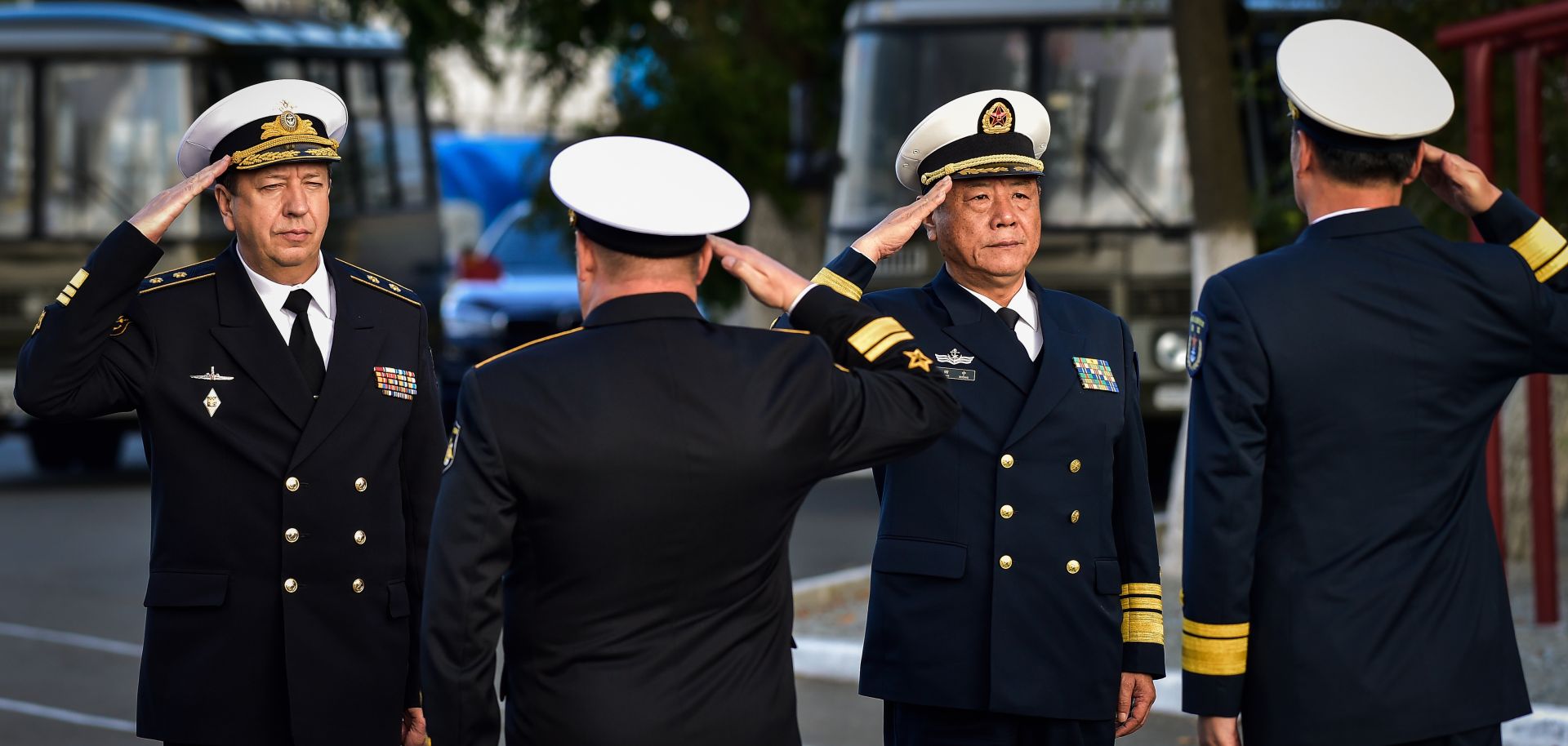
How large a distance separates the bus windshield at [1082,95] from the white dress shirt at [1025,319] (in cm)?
753

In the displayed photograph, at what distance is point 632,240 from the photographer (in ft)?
11.0

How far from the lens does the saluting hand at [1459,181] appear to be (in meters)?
3.86

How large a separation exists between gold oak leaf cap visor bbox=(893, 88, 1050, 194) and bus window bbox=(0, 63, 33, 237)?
12.2 metres

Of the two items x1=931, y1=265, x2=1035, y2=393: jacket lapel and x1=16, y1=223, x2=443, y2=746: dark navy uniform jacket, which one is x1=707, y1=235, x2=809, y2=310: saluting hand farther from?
x1=16, y1=223, x2=443, y2=746: dark navy uniform jacket

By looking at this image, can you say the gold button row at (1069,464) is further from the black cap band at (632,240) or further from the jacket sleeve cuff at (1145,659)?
the black cap band at (632,240)

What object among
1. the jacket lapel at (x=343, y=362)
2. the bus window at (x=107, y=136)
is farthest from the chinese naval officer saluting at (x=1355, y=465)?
the bus window at (x=107, y=136)

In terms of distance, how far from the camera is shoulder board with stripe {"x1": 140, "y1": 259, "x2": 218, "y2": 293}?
13.9ft

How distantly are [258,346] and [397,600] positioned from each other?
2.00 feet

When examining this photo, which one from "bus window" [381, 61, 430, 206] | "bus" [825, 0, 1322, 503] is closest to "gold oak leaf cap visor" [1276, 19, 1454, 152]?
"bus" [825, 0, 1322, 503]

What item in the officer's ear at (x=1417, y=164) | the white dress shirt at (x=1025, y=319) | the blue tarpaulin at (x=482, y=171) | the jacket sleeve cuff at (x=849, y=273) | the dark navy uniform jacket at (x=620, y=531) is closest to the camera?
the dark navy uniform jacket at (x=620, y=531)

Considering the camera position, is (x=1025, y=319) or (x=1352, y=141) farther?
(x=1025, y=319)

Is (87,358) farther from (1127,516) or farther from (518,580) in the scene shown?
(1127,516)

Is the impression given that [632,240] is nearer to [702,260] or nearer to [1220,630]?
[702,260]

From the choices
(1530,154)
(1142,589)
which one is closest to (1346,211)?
(1142,589)
